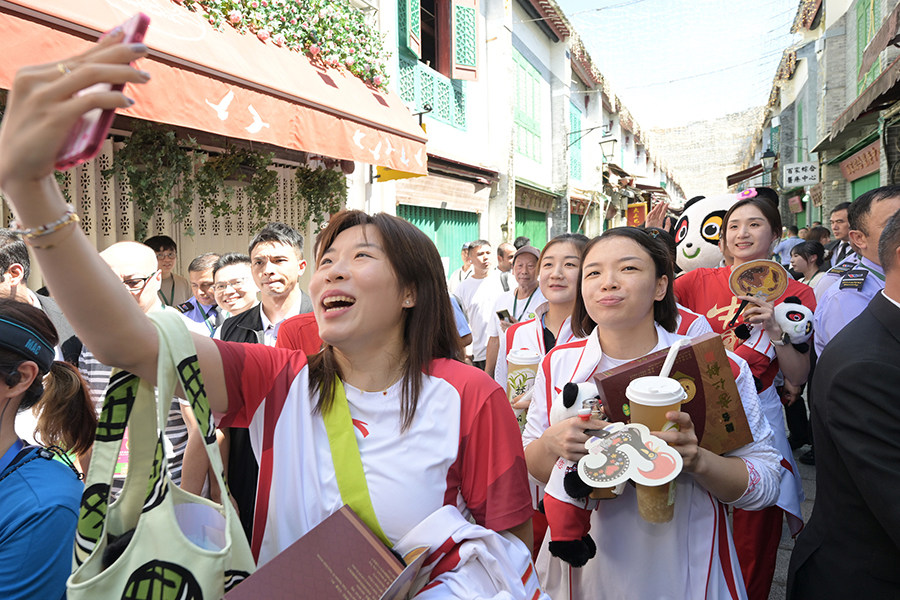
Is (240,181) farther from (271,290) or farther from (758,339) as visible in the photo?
(758,339)

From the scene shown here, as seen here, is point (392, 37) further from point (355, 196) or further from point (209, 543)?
point (209, 543)

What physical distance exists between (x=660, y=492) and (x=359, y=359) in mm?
971

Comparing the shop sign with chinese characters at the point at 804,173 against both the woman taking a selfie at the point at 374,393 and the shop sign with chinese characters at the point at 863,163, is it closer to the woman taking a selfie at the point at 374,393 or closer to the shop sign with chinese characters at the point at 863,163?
the shop sign with chinese characters at the point at 863,163

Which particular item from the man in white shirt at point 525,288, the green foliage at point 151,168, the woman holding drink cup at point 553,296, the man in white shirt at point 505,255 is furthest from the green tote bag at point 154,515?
the man in white shirt at point 505,255

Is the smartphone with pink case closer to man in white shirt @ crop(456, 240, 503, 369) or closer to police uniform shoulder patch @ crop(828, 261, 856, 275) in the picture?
police uniform shoulder patch @ crop(828, 261, 856, 275)

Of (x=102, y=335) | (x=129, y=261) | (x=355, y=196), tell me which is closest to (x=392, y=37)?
(x=355, y=196)

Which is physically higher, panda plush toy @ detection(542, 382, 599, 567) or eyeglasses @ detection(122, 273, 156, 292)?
eyeglasses @ detection(122, 273, 156, 292)

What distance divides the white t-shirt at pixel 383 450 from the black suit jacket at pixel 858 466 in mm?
920

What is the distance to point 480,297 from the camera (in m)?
6.29

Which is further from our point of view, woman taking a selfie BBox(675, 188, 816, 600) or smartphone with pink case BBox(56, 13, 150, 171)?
woman taking a selfie BBox(675, 188, 816, 600)

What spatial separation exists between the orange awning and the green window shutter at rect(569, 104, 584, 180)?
39.9ft

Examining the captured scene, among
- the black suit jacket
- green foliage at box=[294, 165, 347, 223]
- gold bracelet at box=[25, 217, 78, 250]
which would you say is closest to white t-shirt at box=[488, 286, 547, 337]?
the black suit jacket

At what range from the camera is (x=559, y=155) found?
Result: 16781mm

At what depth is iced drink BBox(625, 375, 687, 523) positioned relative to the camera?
5.53ft
